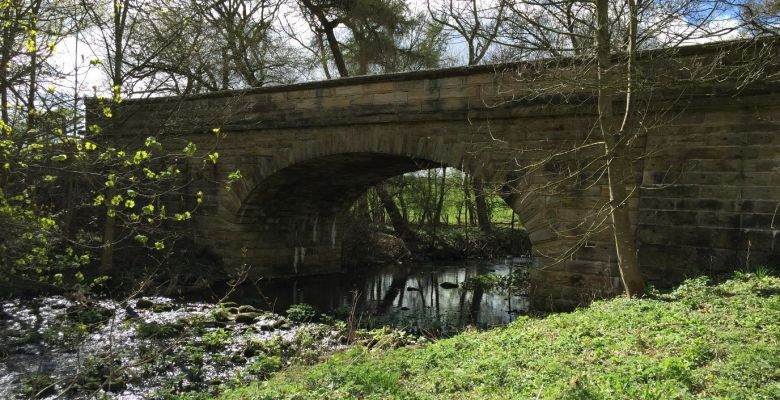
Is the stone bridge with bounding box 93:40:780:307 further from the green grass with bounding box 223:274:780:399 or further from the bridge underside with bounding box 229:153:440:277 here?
the green grass with bounding box 223:274:780:399

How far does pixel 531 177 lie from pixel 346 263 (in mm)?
7947

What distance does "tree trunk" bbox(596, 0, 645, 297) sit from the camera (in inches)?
221

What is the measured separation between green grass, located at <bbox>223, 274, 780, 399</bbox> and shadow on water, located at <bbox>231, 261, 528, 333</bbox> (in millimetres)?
2737

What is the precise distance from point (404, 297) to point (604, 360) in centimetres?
742

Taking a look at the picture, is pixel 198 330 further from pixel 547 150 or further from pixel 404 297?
pixel 547 150

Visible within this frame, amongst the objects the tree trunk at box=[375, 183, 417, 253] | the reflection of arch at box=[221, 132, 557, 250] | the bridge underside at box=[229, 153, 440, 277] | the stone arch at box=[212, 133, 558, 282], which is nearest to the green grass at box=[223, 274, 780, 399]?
the reflection of arch at box=[221, 132, 557, 250]

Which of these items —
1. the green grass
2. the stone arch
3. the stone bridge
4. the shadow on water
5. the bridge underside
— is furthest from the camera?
the bridge underside

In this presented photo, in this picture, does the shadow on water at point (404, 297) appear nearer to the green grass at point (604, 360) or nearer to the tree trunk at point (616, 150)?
the tree trunk at point (616, 150)

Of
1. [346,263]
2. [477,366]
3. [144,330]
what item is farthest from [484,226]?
[477,366]

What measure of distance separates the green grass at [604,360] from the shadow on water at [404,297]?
2.74 metres

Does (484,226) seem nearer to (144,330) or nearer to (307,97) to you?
(307,97)

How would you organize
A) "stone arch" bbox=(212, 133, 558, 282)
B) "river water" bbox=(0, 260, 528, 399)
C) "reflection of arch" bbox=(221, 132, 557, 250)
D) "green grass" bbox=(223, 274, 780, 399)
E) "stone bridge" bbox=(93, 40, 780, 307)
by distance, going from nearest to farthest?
"green grass" bbox=(223, 274, 780, 399), "river water" bbox=(0, 260, 528, 399), "stone bridge" bbox=(93, 40, 780, 307), "reflection of arch" bbox=(221, 132, 557, 250), "stone arch" bbox=(212, 133, 558, 282)

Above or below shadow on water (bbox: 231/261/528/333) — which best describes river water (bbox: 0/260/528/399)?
above

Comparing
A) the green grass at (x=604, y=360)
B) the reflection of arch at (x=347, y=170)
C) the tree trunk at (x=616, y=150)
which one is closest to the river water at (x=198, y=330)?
the green grass at (x=604, y=360)
